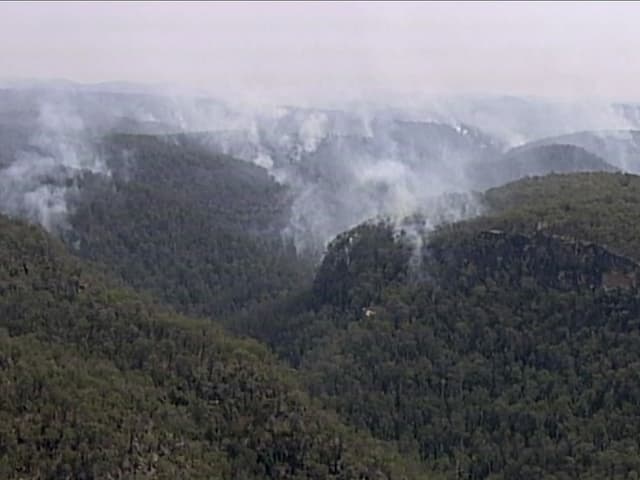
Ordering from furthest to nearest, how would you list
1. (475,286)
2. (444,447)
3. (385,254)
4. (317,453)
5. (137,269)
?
(137,269) → (385,254) → (475,286) → (444,447) → (317,453)

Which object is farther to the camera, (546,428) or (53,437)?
(546,428)

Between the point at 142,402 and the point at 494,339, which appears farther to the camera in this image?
the point at 494,339

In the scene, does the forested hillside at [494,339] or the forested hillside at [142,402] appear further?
the forested hillside at [494,339]

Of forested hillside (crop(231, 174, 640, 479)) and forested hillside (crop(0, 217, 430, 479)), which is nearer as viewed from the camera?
forested hillside (crop(0, 217, 430, 479))

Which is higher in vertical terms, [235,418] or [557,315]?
[557,315]

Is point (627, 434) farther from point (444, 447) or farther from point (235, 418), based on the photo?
point (235, 418)

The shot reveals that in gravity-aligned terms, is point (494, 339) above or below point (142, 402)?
above

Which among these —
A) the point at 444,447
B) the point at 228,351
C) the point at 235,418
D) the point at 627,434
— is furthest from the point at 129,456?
the point at 627,434

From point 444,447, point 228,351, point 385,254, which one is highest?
point 385,254
